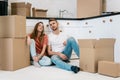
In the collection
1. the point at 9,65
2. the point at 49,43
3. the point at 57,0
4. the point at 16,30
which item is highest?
the point at 57,0

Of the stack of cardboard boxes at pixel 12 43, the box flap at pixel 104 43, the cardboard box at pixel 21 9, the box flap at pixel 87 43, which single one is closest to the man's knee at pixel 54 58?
the stack of cardboard boxes at pixel 12 43

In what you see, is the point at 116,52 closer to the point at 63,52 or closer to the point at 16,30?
the point at 63,52

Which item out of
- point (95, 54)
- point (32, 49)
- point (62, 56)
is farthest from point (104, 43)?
point (32, 49)

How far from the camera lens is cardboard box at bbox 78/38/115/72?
3.02 meters

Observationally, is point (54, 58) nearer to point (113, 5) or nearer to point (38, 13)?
point (38, 13)

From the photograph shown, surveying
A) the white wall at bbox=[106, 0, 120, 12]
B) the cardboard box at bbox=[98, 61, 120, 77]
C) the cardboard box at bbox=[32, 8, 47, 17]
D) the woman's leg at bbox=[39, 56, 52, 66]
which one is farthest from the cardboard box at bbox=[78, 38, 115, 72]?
the white wall at bbox=[106, 0, 120, 12]

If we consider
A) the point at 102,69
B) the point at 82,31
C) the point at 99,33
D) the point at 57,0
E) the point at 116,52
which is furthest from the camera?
the point at 57,0

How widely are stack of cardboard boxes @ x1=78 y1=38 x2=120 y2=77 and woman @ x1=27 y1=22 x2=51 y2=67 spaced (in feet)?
2.53

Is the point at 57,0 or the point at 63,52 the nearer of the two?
the point at 63,52

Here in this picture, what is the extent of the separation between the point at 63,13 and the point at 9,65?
9.07ft

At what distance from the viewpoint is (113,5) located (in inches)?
202

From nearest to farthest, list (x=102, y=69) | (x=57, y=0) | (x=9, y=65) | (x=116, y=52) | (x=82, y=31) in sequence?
(x=102, y=69) < (x=9, y=65) < (x=116, y=52) < (x=82, y=31) < (x=57, y=0)

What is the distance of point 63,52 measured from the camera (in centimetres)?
378

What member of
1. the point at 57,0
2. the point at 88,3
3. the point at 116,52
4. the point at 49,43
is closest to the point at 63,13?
the point at 57,0
